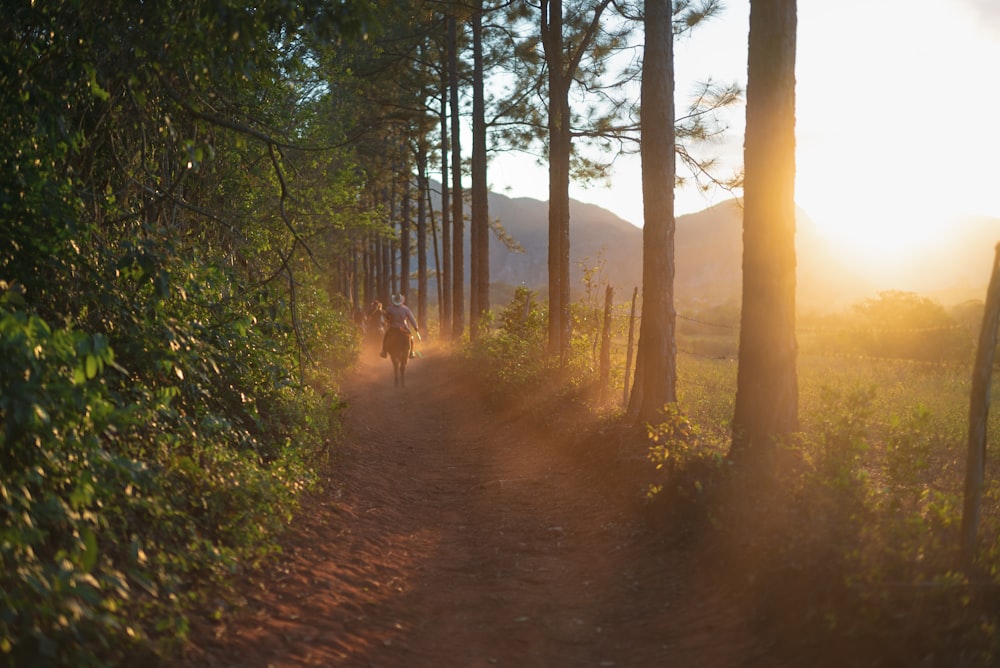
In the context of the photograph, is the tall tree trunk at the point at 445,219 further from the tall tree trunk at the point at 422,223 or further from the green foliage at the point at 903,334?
the green foliage at the point at 903,334

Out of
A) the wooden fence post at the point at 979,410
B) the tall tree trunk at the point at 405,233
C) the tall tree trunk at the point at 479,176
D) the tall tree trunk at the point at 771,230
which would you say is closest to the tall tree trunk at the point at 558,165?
the tall tree trunk at the point at 479,176

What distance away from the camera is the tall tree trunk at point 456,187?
23125 mm

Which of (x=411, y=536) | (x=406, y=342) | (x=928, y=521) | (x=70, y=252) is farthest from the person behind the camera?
(x=406, y=342)

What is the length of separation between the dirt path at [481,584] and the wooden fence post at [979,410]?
1.48 metres

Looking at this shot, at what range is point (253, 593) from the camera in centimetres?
511

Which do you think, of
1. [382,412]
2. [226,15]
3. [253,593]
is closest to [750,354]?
[253,593]

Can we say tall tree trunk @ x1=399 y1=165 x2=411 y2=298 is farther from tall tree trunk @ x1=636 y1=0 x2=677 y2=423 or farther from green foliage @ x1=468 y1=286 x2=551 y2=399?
tall tree trunk @ x1=636 y1=0 x2=677 y2=423

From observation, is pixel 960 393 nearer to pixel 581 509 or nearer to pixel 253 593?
pixel 581 509

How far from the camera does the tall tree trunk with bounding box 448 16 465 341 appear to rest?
75.9 ft

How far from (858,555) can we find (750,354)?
248 centimetres

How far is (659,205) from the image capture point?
30.5 feet

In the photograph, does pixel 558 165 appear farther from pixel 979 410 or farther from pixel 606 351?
pixel 979 410

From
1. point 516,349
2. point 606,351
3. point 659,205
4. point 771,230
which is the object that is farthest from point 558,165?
point 771,230

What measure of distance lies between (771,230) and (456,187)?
63.3 feet
